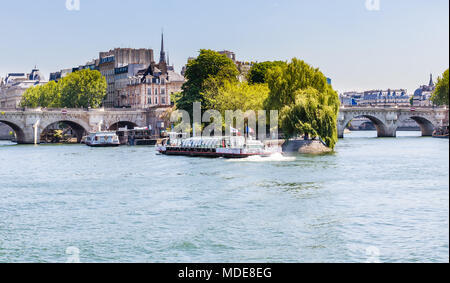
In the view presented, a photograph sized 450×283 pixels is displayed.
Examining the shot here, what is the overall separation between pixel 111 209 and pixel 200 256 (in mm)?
8372

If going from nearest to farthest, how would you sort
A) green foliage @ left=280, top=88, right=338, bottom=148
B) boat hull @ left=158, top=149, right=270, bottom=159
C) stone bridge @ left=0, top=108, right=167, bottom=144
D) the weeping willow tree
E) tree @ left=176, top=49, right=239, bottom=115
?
boat hull @ left=158, top=149, right=270, bottom=159
green foliage @ left=280, top=88, right=338, bottom=148
the weeping willow tree
tree @ left=176, top=49, right=239, bottom=115
stone bridge @ left=0, top=108, right=167, bottom=144

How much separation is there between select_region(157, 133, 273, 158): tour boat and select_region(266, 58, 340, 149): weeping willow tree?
3303 millimetres

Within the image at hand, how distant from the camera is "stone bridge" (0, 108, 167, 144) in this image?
281 ft

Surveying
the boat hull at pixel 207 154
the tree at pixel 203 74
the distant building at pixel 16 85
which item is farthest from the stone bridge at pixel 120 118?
the distant building at pixel 16 85

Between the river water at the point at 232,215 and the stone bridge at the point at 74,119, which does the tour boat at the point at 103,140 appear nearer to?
the stone bridge at the point at 74,119

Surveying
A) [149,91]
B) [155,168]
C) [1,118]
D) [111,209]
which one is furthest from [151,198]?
[149,91]

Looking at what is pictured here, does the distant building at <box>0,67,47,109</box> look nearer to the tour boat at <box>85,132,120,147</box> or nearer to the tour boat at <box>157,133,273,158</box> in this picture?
the tour boat at <box>85,132,120,147</box>

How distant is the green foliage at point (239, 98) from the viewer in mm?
58625

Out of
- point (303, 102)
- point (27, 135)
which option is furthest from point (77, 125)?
point (303, 102)

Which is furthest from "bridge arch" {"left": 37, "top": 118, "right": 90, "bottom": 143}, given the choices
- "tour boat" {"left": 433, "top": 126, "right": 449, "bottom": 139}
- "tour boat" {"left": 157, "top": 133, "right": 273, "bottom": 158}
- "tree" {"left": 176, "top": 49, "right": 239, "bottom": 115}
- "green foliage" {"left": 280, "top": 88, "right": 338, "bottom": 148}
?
"tour boat" {"left": 433, "top": 126, "right": 449, "bottom": 139}

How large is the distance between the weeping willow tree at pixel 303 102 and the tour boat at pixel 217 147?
10.8 feet

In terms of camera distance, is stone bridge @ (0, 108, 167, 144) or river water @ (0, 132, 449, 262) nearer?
river water @ (0, 132, 449, 262)
